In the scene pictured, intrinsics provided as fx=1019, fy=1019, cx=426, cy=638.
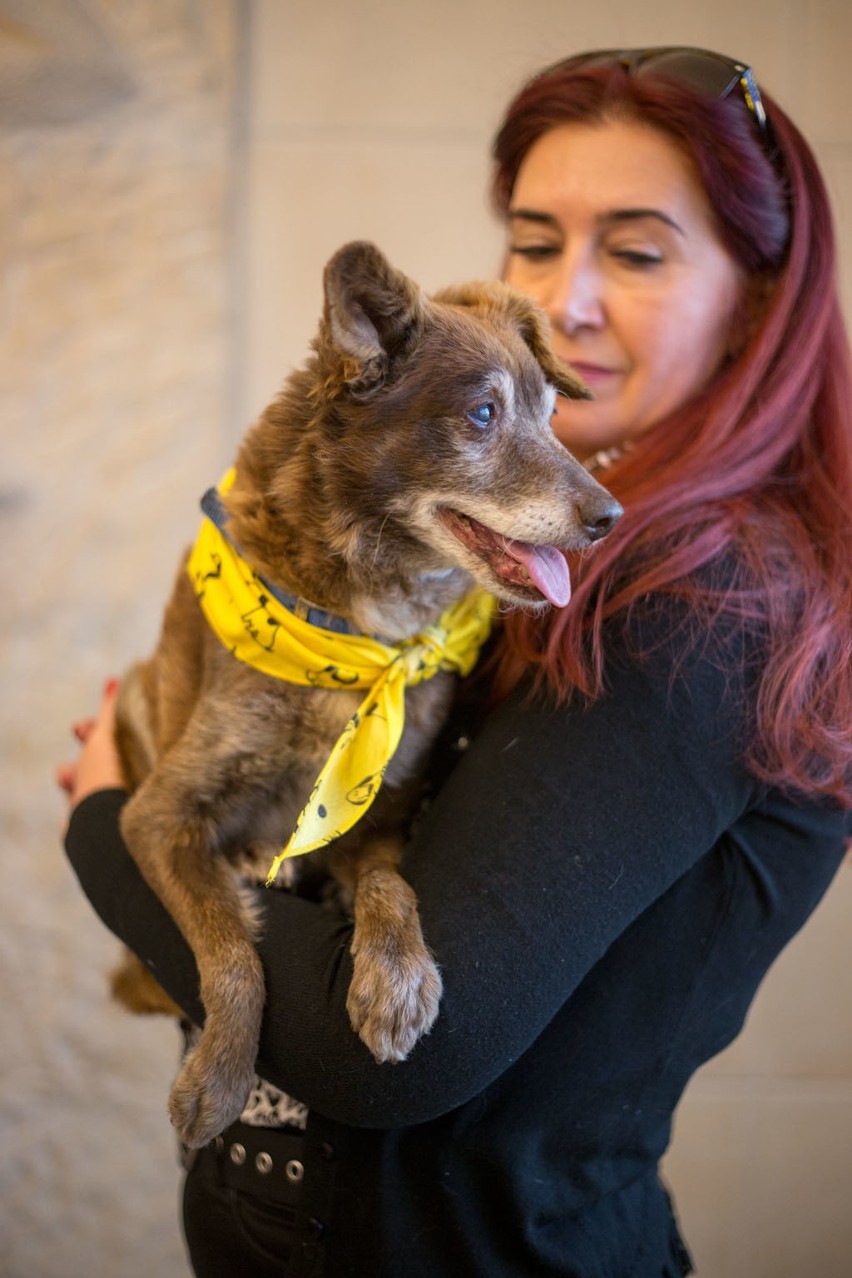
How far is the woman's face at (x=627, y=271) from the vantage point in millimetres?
1342

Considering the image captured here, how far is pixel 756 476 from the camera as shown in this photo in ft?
4.07

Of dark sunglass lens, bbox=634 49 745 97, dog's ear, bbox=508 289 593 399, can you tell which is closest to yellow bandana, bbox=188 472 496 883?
dog's ear, bbox=508 289 593 399

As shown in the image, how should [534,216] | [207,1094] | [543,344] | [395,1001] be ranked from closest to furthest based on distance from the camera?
[395,1001]
[207,1094]
[543,344]
[534,216]

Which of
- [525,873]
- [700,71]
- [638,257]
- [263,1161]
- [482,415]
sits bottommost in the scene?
[263,1161]

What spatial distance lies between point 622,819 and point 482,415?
1.66 feet

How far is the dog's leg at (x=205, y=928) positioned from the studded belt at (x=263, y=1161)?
90 mm

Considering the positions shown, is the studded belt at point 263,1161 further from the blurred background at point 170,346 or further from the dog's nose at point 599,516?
the blurred background at point 170,346

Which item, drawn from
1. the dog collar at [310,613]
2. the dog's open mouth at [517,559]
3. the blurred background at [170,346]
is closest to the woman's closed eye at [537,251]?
the dog's open mouth at [517,559]

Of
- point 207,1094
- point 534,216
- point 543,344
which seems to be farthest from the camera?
point 534,216

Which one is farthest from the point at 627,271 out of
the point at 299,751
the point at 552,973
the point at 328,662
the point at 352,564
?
the point at 552,973

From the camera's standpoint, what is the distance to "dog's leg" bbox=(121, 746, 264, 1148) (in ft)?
3.46

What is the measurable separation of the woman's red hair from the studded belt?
59cm

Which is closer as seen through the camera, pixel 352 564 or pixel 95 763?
pixel 352 564

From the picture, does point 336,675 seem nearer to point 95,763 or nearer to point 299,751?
point 299,751
